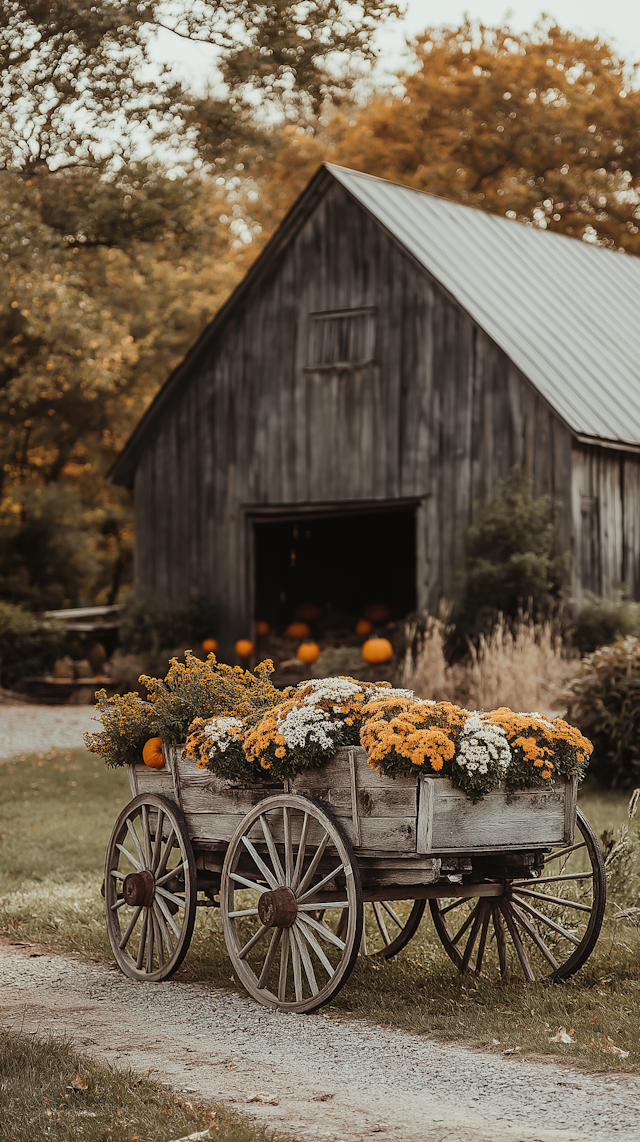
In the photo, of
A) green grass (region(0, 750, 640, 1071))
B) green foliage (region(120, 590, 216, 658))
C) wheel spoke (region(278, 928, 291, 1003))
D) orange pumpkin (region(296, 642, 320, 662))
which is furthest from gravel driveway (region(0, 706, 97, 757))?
wheel spoke (region(278, 928, 291, 1003))

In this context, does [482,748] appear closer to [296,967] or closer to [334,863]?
[334,863]

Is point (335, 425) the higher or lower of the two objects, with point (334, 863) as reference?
higher

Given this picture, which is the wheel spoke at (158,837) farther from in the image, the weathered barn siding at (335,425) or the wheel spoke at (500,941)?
the weathered barn siding at (335,425)

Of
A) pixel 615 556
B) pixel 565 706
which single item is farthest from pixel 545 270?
pixel 565 706

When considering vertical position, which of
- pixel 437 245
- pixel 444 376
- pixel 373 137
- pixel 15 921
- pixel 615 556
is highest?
pixel 373 137

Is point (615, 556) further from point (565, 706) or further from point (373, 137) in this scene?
point (373, 137)

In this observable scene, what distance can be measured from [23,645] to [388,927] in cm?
1457

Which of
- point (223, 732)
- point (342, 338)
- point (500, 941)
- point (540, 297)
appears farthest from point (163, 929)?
point (540, 297)

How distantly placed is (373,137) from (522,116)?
327 cm

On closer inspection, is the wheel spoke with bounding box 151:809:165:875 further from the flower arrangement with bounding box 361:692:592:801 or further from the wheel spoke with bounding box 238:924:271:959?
the flower arrangement with bounding box 361:692:592:801

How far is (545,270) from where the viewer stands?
20125 mm

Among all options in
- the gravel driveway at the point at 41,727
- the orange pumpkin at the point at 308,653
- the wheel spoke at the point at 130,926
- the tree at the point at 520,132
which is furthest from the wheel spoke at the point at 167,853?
the tree at the point at 520,132

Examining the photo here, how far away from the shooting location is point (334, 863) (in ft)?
19.8

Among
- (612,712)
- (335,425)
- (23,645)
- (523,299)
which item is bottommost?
Result: (612,712)
